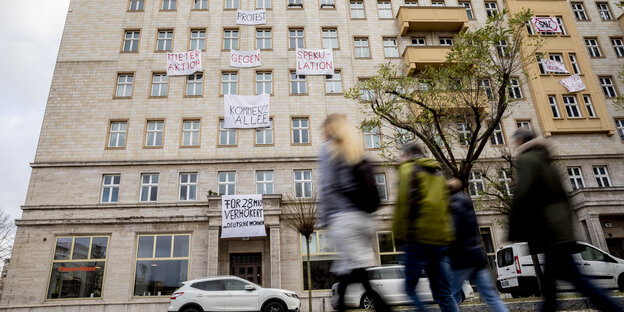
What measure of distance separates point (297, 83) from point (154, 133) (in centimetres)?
983

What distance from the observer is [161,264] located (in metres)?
20.8

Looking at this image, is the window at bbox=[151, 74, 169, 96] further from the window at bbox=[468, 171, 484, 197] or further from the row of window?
the window at bbox=[468, 171, 484, 197]

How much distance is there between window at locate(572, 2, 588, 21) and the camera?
30.2 metres

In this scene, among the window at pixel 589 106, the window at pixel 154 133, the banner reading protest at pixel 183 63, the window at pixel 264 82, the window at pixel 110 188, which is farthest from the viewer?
the window at pixel 589 106

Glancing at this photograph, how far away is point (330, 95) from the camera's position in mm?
25719

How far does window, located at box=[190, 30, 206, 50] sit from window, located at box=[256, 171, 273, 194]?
10199 millimetres

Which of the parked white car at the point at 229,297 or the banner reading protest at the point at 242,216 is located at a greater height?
the banner reading protest at the point at 242,216

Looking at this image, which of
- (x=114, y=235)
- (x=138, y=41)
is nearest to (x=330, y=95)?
(x=138, y=41)

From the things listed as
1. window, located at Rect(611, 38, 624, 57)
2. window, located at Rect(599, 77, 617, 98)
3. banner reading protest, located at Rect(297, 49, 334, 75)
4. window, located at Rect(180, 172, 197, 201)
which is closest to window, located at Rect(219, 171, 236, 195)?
window, located at Rect(180, 172, 197, 201)

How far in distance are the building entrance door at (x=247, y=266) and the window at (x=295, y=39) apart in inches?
575

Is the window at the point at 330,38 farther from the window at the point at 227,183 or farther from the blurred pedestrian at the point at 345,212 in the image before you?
the blurred pedestrian at the point at 345,212

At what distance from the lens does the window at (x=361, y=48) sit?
2739 cm

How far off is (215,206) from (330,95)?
10558 millimetres

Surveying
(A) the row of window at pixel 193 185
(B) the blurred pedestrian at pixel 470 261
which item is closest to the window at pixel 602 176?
(A) the row of window at pixel 193 185
